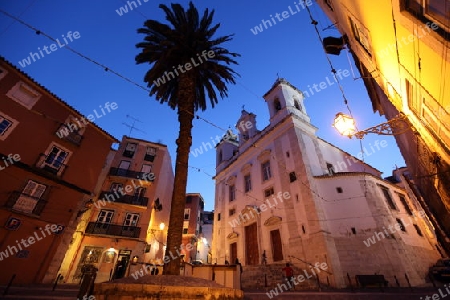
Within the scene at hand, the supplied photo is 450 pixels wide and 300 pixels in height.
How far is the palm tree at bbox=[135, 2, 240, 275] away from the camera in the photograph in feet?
31.9

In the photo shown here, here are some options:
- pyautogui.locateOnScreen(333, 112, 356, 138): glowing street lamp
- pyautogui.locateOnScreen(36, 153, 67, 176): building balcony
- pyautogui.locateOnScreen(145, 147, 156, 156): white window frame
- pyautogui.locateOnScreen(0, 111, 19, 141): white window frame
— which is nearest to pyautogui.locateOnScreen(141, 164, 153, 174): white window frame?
pyautogui.locateOnScreen(145, 147, 156, 156): white window frame

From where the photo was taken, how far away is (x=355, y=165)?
28.2 m

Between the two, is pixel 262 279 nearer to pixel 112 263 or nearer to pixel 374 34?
pixel 112 263

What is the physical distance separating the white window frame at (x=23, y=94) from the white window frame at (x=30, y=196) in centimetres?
589

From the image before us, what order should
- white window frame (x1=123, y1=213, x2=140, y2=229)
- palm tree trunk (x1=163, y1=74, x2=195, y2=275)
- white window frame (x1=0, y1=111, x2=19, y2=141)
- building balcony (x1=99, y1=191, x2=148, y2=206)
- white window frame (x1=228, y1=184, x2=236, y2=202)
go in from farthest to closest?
white window frame (x1=228, y1=184, x2=236, y2=202) < building balcony (x1=99, y1=191, x2=148, y2=206) < white window frame (x1=123, y1=213, x2=140, y2=229) < white window frame (x1=0, y1=111, x2=19, y2=141) < palm tree trunk (x1=163, y1=74, x2=195, y2=275)

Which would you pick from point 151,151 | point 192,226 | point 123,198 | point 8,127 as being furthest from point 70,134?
point 192,226

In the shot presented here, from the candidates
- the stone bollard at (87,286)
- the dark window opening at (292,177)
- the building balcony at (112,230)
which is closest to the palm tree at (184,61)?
the stone bollard at (87,286)

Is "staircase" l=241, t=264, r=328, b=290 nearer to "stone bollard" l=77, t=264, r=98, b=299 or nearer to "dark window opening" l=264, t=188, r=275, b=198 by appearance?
"dark window opening" l=264, t=188, r=275, b=198

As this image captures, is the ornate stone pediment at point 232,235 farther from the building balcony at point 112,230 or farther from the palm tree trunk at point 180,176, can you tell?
the palm tree trunk at point 180,176

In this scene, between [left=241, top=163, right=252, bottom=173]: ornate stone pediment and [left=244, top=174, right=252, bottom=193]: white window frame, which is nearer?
[left=244, top=174, right=252, bottom=193]: white window frame

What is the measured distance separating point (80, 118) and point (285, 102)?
66.7 ft

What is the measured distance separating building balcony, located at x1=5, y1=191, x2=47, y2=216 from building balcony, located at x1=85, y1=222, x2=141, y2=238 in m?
6.77

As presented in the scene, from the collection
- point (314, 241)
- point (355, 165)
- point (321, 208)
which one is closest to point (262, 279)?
point (314, 241)

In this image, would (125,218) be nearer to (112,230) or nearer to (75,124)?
(112,230)
